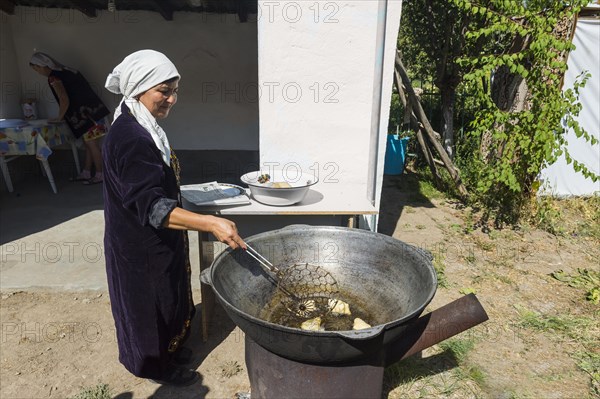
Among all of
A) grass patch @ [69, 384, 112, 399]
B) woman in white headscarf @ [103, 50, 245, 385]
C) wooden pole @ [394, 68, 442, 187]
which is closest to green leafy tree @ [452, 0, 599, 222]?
wooden pole @ [394, 68, 442, 187]

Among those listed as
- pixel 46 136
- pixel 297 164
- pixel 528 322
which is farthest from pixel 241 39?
pixel 528 322

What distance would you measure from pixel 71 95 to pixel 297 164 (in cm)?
391

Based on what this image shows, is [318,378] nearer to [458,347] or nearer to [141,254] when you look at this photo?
[141,254]

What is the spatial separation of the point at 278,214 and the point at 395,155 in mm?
4364

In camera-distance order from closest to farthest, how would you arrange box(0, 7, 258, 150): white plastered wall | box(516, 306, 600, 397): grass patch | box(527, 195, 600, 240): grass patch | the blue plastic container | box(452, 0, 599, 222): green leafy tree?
box(516, 306, 600, 397): grass patch
box(452, 0, 599, 222): green leafy tree
box(527, 195, 600, 240): grass patch
box(0, 7, 258, 150): white plastered wall
the blue plastic container

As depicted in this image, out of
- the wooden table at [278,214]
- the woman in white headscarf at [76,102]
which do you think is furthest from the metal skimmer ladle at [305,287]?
the woman in white headscarf at [76,102]

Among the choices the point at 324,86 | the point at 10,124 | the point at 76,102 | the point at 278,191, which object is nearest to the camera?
the point at 278,191

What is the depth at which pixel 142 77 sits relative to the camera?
5.97 feet

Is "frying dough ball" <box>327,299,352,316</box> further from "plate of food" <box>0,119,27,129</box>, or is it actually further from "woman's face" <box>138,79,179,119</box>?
"plate of food" <box>0,119,27,129</box>

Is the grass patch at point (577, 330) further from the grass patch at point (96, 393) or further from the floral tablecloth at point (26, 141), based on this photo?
the floral tablecloth at point (26, 141)

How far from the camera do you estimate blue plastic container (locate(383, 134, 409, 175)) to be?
21.4ft

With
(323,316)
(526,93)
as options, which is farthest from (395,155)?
(323,316)

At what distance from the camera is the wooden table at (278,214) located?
2.66 metres

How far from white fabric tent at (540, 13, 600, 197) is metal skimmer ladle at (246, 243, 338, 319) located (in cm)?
443
